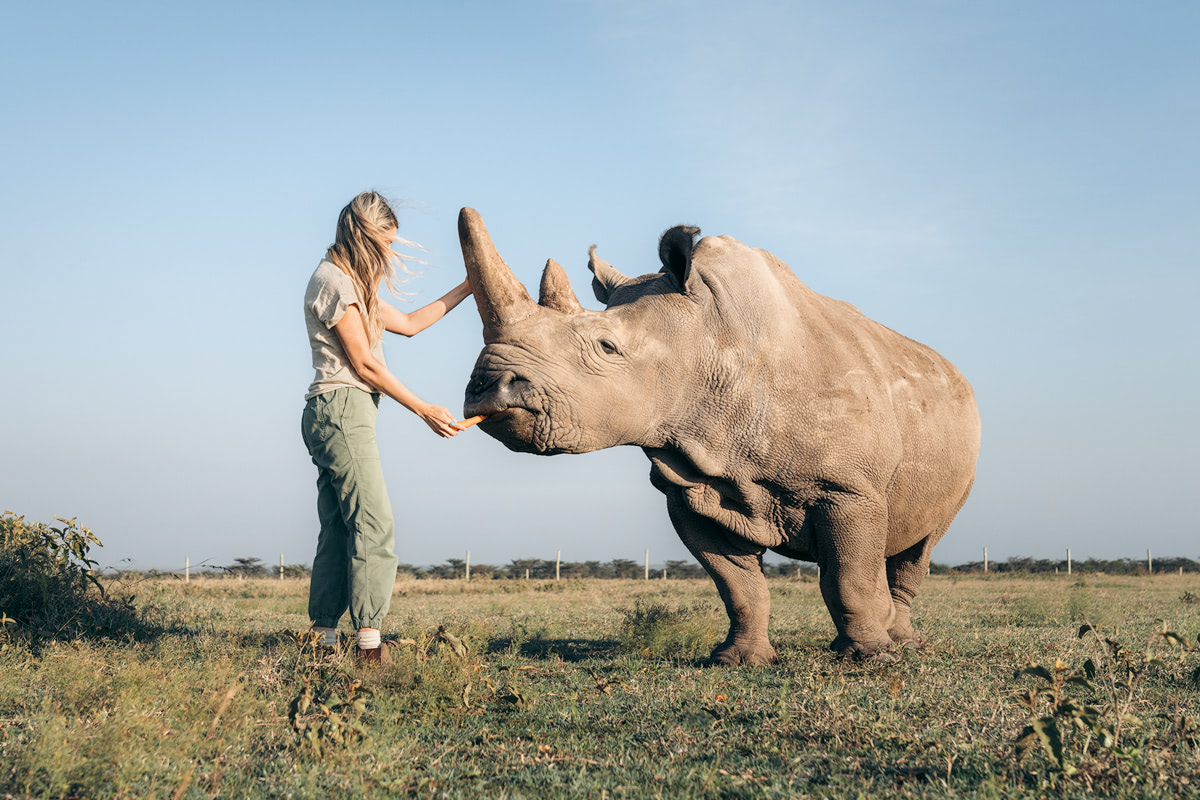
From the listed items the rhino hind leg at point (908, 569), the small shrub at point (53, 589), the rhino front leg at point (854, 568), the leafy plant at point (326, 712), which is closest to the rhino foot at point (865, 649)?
the rhino front leg at point (854, 568)

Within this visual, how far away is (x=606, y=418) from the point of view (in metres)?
4.66

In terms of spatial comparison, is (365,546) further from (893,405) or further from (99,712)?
(893,405)

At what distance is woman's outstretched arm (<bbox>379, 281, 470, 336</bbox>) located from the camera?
5254 mm

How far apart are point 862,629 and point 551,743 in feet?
8.76

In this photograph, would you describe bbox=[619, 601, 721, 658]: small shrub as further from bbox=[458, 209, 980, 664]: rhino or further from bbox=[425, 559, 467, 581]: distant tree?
bbox=[425, 559, 467, 581]: distant tree

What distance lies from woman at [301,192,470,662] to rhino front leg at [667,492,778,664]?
1.80 m

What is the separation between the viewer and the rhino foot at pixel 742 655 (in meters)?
5.34

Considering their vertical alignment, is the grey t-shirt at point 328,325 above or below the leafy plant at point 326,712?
above

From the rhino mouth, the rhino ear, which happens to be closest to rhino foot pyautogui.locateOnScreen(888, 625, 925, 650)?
the rhino ear

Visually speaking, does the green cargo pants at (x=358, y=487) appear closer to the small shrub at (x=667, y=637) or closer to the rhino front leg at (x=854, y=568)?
the small shrub at (x=667, y=637)

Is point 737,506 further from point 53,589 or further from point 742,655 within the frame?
point 53,589

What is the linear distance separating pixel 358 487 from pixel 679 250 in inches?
81.8

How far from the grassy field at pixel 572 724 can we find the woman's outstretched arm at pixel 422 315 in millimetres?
1710

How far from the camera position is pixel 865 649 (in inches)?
207
